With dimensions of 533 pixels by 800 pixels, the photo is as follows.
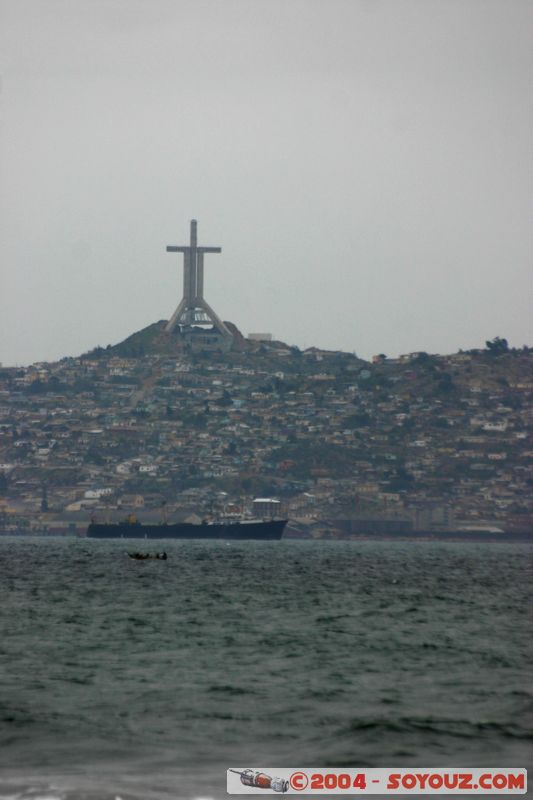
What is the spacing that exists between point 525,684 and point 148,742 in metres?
12.5

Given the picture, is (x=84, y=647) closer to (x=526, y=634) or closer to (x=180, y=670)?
(x=180, y=670)

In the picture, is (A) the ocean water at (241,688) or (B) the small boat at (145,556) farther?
(B) the small boat at (145,556)

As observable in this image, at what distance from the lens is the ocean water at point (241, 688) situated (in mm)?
27719

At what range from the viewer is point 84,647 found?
46406 millimetres

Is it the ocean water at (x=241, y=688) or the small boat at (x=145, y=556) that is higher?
the ocean water at (x=241, y=688)

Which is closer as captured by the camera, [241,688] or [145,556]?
[241,688]

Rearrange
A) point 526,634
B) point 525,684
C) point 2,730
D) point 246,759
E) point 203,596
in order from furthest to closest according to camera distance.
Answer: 1. point 203,596
2. point 526,634
3. point 525,684
4. point 2,730
5. point 246,759

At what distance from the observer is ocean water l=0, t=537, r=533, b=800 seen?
90.9 feet

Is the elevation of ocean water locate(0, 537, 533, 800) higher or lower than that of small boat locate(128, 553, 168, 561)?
higher

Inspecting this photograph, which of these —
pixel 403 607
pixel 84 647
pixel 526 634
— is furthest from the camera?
pixel 403 607

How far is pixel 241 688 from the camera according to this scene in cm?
3697

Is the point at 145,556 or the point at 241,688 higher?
the point at 241,688

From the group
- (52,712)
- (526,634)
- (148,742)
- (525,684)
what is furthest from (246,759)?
(526,634)

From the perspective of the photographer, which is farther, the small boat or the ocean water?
the small boat
